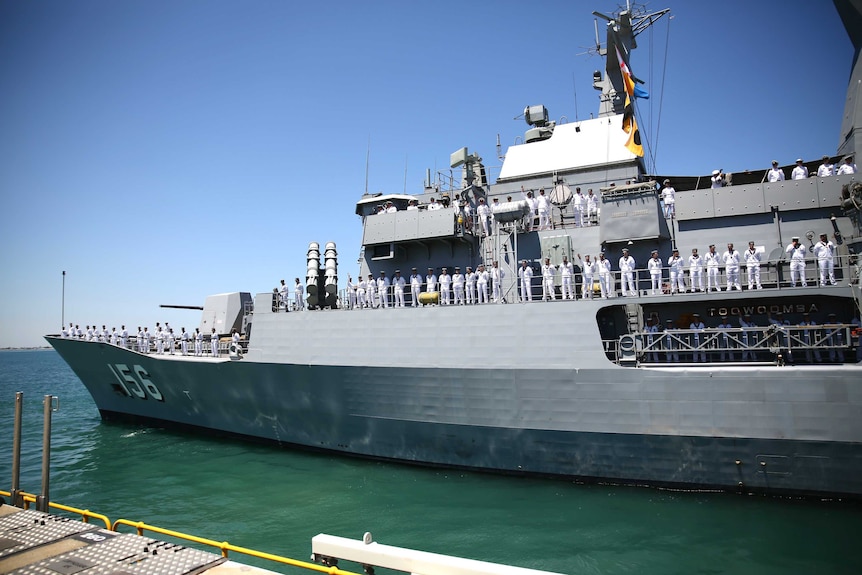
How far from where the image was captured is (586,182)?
38.2 feet

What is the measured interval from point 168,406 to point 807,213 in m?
15.0

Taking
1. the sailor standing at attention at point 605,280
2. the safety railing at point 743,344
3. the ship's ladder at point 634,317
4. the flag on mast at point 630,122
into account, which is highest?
the flag on mast at point 630,122

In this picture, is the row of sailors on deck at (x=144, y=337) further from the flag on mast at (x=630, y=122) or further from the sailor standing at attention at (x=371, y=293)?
the flag on mast at (x=630, y=122)

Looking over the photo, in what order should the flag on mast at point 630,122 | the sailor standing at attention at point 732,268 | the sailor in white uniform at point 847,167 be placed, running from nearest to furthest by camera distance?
the sailor standing at attention at point 732,268 → the sailor in white uniform at point 847,167 → the flag on mast at point 630,122

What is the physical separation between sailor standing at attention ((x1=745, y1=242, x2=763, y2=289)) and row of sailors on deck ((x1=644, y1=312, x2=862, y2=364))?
0.71 m

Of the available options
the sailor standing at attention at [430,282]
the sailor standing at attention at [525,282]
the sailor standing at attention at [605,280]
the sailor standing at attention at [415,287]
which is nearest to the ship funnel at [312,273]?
the sailor standing at attention at [415,287]

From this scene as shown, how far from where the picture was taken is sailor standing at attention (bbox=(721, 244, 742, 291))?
8242mm

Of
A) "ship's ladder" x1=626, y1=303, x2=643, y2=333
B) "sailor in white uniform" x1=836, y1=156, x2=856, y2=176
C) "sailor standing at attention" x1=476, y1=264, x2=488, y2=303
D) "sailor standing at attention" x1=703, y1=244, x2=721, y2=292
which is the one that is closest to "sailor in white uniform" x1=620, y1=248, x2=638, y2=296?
"ship's ladder" x1=626, y1=303, x2=643, y2=333

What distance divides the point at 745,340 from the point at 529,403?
3.54m

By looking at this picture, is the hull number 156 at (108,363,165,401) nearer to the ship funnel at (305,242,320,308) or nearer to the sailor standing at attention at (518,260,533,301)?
the ship funnel at (305,242,320,308)

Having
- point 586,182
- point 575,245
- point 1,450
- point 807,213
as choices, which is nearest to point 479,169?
point 586,182

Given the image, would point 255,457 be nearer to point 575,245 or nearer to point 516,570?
point 575,245

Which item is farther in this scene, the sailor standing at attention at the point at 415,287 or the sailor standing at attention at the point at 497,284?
the sailor standing at attention at the point at 415,287

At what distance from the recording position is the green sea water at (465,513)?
6168 mm
